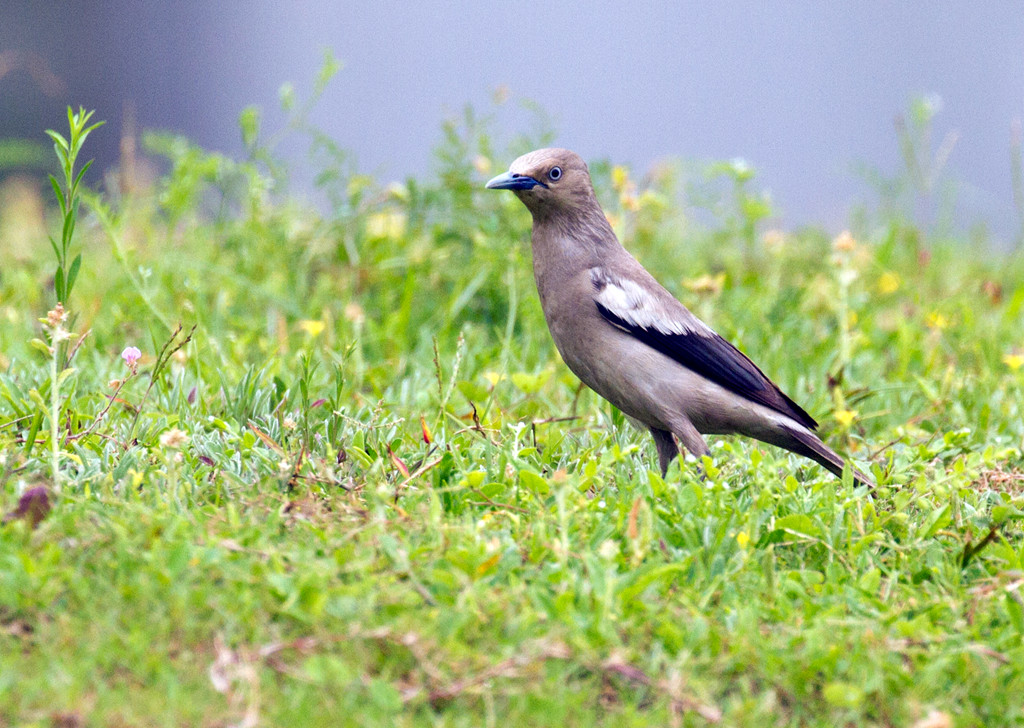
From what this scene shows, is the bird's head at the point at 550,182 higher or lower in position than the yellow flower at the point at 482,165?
higher

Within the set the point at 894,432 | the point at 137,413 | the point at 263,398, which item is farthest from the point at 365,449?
the point at 894,432

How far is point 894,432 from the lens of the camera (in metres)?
4.56

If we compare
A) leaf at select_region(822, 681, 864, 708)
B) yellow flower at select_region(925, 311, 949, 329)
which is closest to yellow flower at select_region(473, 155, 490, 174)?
yellow flower at select_region(925, 311, 949, 329)

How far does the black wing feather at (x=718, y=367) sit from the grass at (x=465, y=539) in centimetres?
27

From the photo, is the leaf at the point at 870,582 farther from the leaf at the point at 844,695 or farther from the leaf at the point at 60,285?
the leaf at the point at 60,285

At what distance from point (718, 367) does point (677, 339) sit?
19 cm

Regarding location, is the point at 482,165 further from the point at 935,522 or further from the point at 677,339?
the point at 935,522

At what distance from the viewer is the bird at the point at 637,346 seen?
13.0ft

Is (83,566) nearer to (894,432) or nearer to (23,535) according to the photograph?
(23,535)

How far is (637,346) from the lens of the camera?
13.1 feet

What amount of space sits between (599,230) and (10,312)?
297 centimetres

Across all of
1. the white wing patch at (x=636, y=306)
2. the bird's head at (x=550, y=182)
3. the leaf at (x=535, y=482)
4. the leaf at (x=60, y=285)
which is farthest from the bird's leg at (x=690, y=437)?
the leaf at (x=60, y=285)

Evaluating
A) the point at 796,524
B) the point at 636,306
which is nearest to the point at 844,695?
the point at 796,524

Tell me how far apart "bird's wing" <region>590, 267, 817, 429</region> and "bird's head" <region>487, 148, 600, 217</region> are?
0.34 meters
